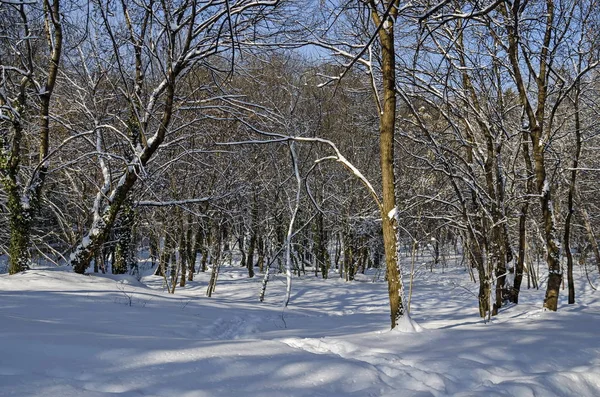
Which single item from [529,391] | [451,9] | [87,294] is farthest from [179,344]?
[451,9]

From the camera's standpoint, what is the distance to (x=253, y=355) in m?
3.10

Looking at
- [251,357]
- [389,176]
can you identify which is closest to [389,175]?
[389,176]

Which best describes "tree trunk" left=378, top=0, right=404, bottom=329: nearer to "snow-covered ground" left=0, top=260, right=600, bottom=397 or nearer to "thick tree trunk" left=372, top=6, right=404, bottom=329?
"thick tree trunk" left=372, top=6, right=404, bottom=329

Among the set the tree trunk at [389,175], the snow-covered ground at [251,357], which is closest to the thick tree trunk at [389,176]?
the tree trunk at [389,175]

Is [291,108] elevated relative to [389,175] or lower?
elevated

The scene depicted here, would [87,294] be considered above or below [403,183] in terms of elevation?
below

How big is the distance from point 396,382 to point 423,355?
2.66ft

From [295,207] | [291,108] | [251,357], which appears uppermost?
[291,108]

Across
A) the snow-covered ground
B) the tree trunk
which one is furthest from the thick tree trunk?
the snow-covered ground

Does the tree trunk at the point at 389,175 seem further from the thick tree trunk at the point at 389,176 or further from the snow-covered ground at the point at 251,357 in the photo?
the snow-covered ground at the point at 251,357

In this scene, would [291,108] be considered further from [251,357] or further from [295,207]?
[251,357]

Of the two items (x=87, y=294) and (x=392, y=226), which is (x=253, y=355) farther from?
(x=87, y=294)

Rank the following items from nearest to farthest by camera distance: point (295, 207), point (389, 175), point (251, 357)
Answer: point (251, 357) < point (389, 175) < point (295, 207)

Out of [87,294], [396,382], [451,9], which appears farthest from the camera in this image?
[451,9]
